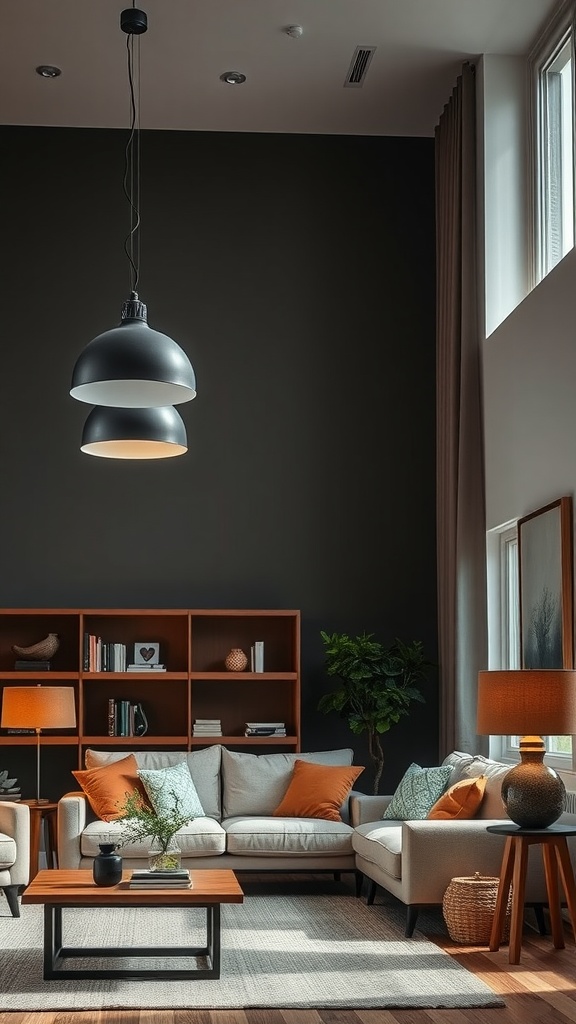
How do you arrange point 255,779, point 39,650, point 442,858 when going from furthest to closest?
point 39,650
point 255,779
point 442,858

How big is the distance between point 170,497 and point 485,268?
2750 millimetres

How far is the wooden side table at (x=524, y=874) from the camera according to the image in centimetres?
531

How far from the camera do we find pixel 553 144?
7480 mm

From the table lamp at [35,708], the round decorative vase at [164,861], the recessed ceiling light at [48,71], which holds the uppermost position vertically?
the recessed ceiling light at [48,71]

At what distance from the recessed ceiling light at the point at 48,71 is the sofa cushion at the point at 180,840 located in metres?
4.85

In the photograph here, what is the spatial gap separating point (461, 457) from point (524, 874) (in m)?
3.22

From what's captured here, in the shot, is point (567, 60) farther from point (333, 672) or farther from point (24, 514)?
point (24, 514)

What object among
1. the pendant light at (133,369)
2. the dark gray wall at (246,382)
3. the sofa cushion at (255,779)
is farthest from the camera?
the dark gray wall at (246,382)

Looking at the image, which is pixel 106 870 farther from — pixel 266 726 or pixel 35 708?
pixel 266 726

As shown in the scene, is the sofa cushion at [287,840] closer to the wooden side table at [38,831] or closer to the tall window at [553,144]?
the wooden side table at [38,831]

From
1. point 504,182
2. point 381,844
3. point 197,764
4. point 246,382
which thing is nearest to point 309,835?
point 381,844

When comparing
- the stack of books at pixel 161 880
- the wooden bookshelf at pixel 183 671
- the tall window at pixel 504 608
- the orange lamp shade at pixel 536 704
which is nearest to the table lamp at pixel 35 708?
the wooden bookshelf at pixel 183 671

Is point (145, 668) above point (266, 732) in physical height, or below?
above

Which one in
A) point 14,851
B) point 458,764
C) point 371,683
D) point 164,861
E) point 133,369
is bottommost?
point 14,851
